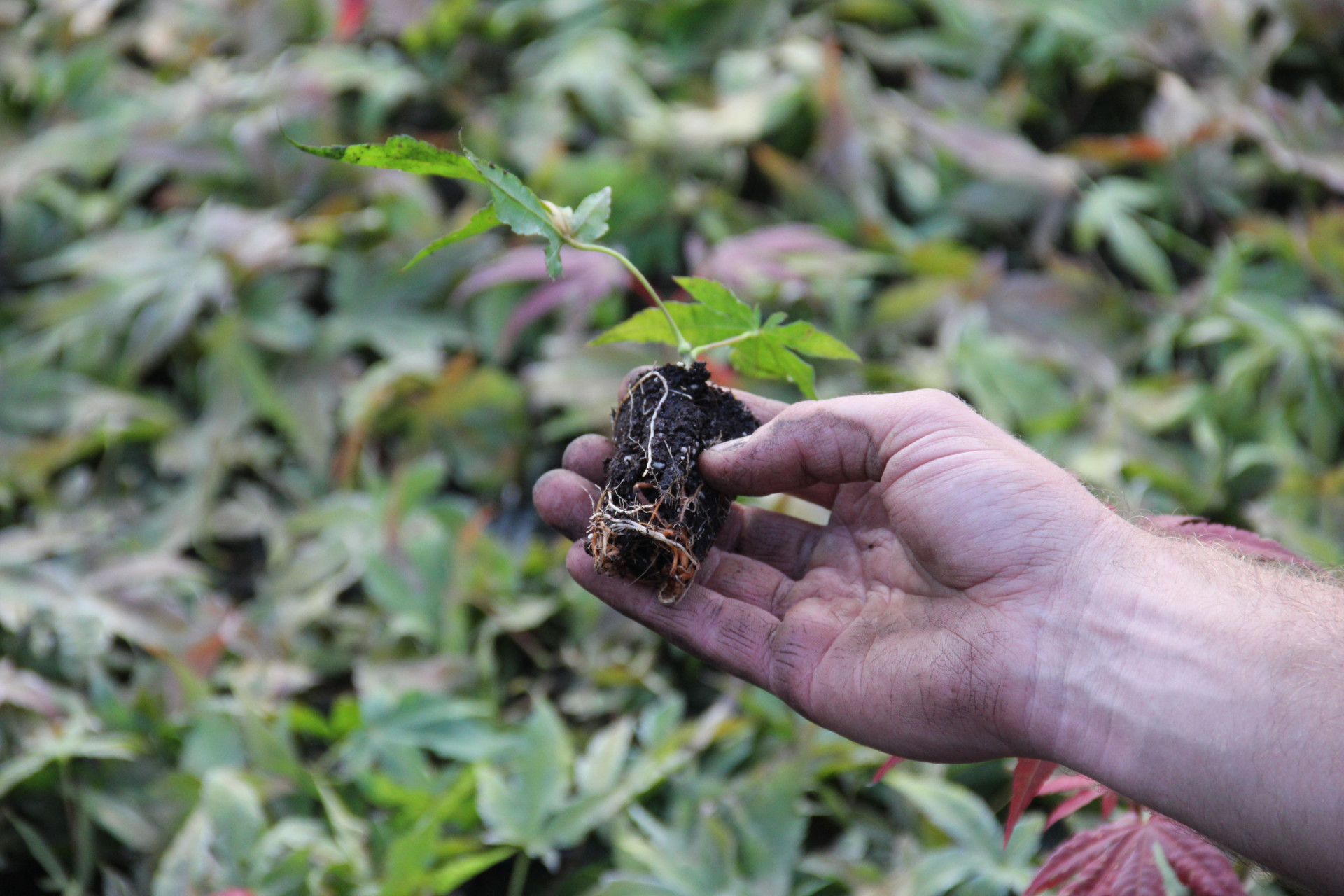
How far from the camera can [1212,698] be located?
41.5 inches

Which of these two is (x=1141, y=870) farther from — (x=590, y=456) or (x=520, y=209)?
(x=520, y=209)

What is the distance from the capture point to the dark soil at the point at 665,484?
4.24 ft

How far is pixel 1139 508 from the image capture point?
196 cm

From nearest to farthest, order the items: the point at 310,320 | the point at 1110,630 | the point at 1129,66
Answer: the point at 1110,630, the point at 310,320, the point at 1129,66

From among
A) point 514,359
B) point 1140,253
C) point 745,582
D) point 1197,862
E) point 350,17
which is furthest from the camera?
point 350,17

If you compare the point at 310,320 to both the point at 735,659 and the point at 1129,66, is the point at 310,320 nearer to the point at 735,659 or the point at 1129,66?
the point at 735,659

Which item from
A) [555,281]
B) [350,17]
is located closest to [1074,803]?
[555,281]

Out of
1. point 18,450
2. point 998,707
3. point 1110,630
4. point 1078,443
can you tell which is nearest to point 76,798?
point 18,450

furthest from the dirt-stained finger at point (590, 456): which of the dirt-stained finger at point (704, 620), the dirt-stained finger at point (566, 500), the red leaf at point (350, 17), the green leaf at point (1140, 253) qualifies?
the red leaf at point (350, 17)

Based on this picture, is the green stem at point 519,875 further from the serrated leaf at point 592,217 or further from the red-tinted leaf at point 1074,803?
the serrated leaf at point 592,217

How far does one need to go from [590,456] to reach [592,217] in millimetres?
453

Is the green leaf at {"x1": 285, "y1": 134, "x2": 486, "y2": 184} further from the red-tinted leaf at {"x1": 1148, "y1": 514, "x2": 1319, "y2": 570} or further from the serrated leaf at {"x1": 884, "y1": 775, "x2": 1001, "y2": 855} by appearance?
the serrated leaf at {"x1": 884, "y1": 775, "x2": 1001, "y2": 855}

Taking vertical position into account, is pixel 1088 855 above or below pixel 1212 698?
below

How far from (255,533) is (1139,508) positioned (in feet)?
6.83
